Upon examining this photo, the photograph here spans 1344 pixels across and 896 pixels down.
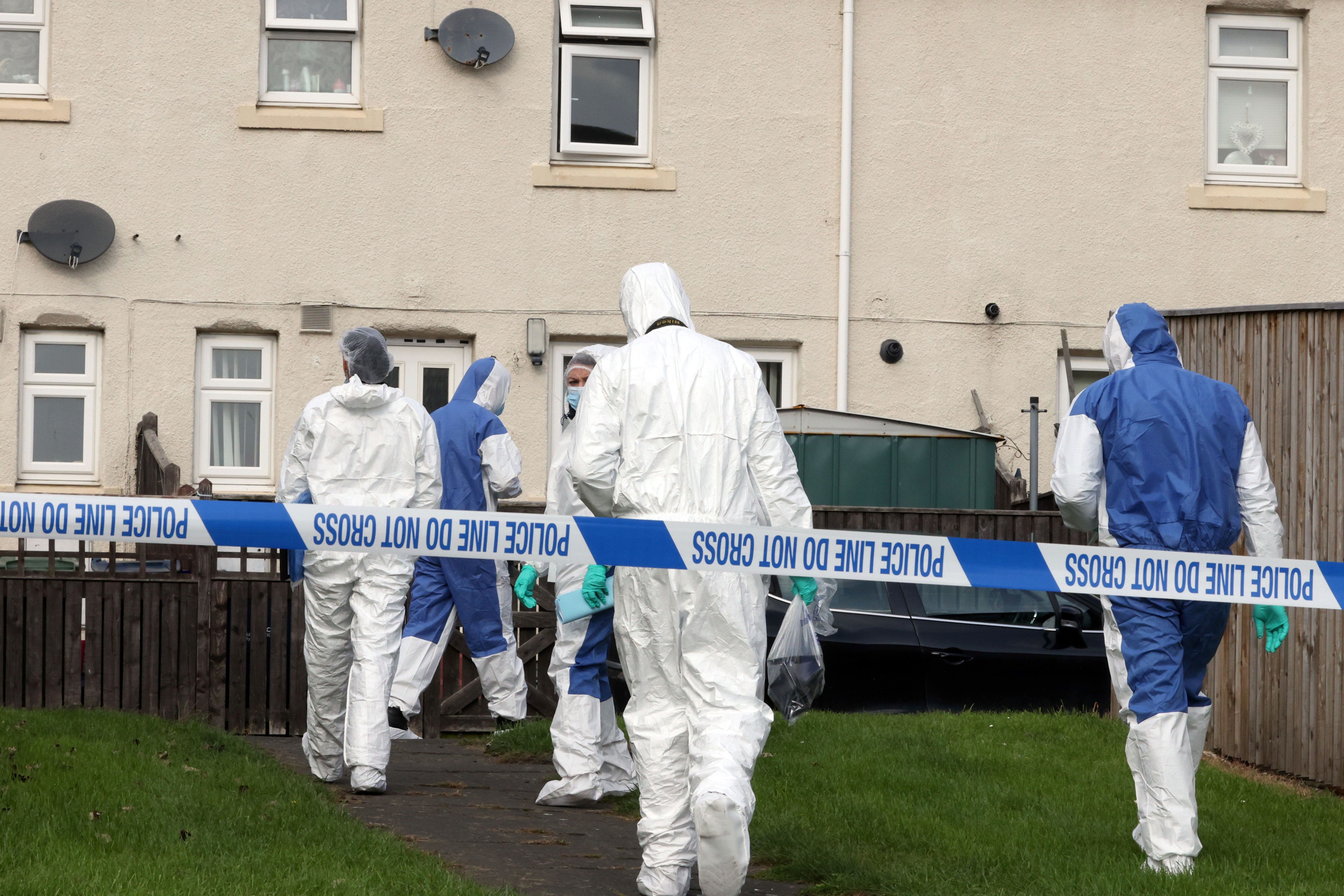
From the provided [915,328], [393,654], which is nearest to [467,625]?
[393,654]

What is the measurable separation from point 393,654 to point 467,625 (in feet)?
4.81

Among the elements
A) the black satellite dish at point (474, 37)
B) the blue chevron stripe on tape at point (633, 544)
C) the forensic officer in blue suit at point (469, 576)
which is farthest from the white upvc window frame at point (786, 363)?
the blue chevron stripe on tape at point (633, 544)

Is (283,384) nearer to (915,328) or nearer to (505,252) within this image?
(505,252)

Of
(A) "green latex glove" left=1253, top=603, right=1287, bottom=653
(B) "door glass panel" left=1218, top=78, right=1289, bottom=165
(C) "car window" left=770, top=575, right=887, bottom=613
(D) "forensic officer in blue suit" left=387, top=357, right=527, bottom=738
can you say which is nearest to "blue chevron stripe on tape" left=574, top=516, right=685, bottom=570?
(A) "green latex glove" left=1253, top=603, right=1287, bottom=653

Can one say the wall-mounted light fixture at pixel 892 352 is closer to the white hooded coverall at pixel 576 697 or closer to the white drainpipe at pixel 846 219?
the white drainpipe at pixel 846 219

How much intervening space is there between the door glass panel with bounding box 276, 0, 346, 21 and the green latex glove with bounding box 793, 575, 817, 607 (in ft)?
30.8

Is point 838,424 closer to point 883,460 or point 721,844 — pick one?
point 883,460

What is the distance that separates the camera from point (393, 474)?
6945mm

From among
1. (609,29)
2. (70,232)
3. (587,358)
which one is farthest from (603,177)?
(587,358)

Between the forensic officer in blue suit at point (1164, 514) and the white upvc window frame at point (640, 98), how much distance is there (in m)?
8.36

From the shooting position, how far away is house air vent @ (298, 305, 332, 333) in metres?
13.0

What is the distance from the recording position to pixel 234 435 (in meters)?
13.1

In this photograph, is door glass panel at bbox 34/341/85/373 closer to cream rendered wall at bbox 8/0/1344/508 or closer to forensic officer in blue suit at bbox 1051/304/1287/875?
cream rendered wall at bbox 8/0/1344/508

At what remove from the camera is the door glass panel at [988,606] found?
979 cm
